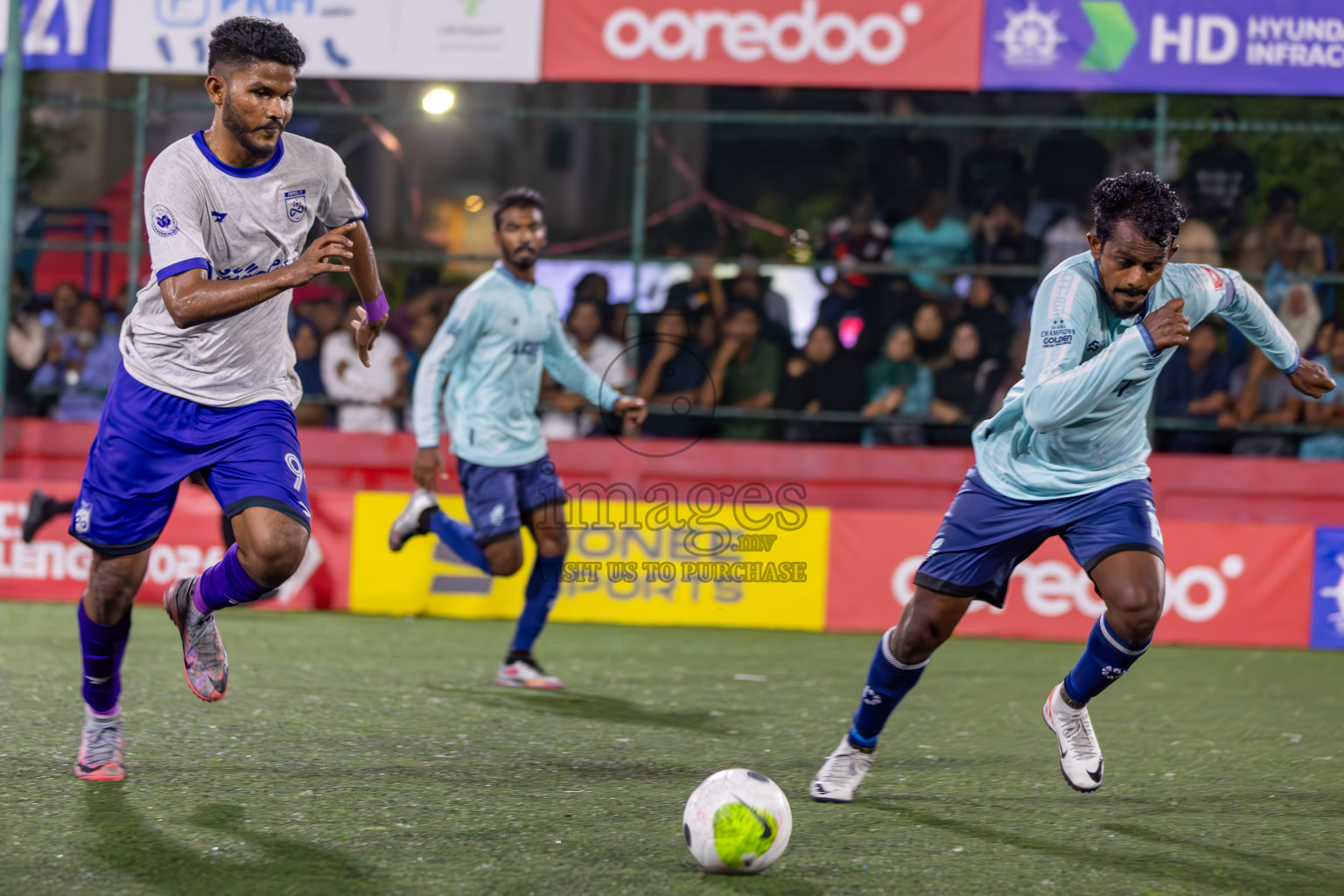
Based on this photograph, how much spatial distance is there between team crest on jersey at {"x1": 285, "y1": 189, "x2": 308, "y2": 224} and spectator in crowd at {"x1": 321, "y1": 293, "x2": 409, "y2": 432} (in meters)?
7.54

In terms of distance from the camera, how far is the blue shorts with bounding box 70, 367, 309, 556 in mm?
4352

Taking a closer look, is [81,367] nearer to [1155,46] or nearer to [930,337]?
[930,337]

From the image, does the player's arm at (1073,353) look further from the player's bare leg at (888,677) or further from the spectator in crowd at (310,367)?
the spectator in crowd at (310,367)

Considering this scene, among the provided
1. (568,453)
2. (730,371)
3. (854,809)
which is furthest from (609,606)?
(854,809)

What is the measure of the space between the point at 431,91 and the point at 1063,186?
19.0ft

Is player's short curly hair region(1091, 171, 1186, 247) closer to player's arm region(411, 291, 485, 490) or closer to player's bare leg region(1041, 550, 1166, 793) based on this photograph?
player's bare leg region(1041, 550, 1166, 793)

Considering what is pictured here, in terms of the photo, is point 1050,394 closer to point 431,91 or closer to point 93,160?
point 431,91

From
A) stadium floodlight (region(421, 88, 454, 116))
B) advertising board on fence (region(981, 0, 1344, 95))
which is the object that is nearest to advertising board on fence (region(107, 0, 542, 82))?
stadium floodlight (region(421, 88, 454, 116))

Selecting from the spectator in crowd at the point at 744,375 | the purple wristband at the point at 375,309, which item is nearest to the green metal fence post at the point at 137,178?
the spectator in crowd at the point at 744,375

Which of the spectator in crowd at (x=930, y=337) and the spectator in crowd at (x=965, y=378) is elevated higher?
the spectator in crowd at (x=930, y=337)

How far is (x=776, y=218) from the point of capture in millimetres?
14469

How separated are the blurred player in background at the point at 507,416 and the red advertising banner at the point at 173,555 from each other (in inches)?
119

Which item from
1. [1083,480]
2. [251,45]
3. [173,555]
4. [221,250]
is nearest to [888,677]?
[1083,480]

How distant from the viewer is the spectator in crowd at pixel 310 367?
1231cm
